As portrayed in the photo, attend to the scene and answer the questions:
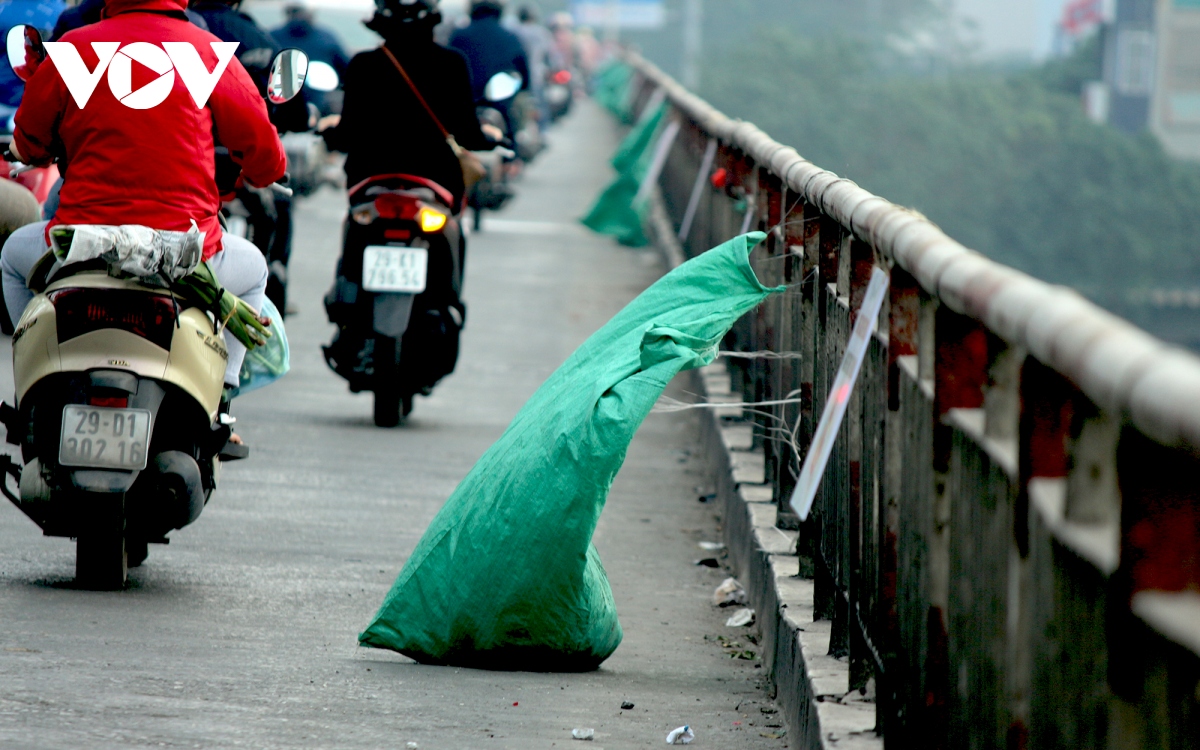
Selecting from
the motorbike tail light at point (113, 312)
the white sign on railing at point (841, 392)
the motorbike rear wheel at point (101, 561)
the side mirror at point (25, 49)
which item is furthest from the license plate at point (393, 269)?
the white sign on railing at point (841, 392)

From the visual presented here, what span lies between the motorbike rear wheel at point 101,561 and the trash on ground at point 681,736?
178 centimetres

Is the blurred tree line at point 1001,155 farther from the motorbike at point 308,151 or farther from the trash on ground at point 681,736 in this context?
the trash on ground at point 681,736

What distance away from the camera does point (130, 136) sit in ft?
17.0

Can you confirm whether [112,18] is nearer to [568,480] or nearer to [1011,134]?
[568,480]

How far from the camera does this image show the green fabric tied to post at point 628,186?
54.5 feet

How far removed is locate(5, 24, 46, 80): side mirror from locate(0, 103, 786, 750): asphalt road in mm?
1478

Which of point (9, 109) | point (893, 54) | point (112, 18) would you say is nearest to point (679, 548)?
point (112, 18)

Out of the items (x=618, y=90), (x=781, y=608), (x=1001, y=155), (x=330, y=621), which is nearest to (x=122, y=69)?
(x=330, y=621)

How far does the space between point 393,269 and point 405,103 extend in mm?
760

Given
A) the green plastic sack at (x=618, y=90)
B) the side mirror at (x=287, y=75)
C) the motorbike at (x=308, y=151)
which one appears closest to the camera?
the side mirror at (x=287, y=75)

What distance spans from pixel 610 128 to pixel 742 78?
62915 mm

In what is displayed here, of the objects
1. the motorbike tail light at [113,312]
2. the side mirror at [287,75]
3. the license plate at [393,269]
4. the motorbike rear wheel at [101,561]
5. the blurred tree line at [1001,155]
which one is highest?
the side mirror at [287,75]

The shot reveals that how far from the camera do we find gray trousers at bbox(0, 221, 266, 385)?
212 inches

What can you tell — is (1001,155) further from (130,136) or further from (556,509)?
(556,509)
